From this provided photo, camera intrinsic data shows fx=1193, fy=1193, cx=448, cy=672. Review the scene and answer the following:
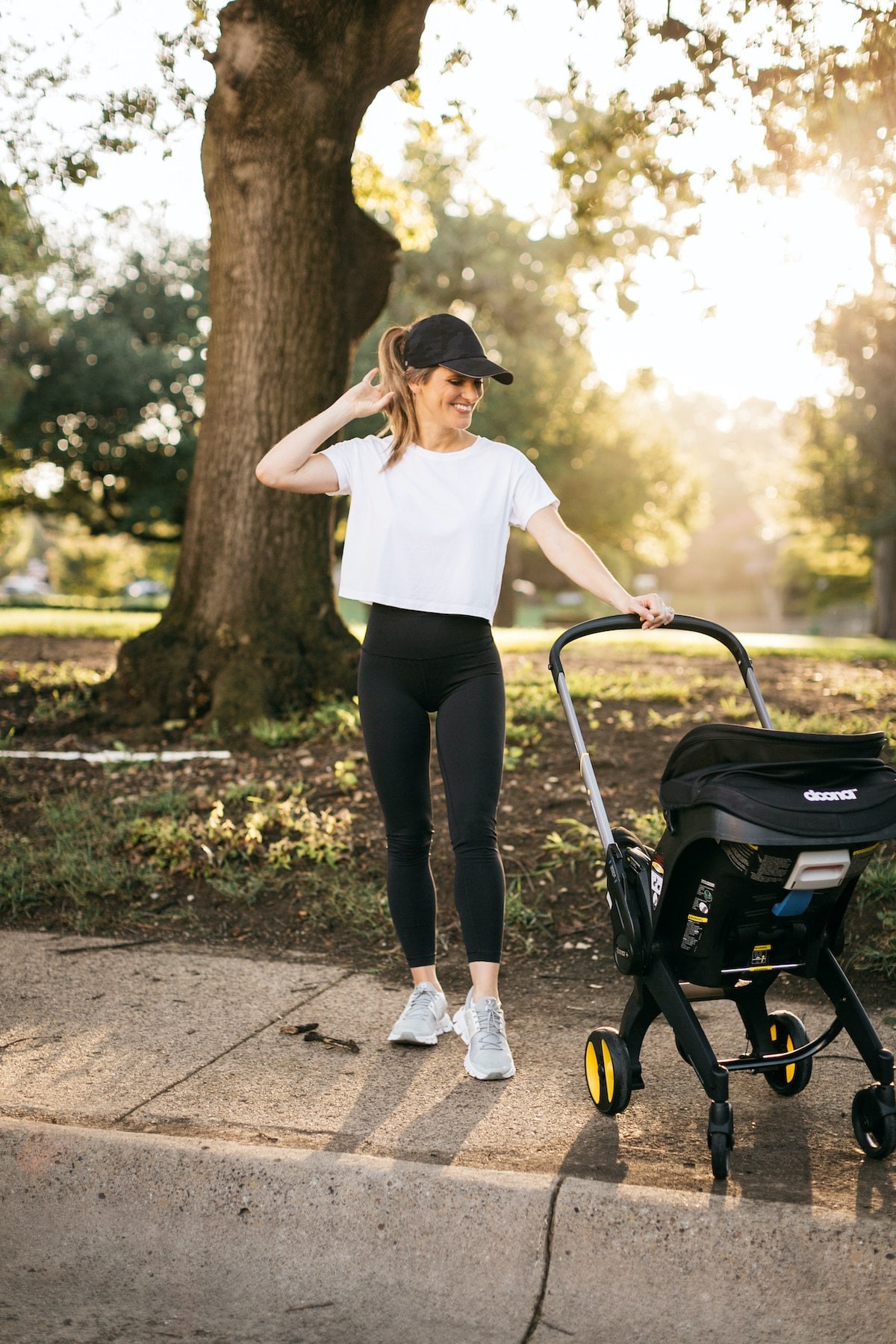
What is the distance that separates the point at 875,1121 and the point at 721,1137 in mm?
431

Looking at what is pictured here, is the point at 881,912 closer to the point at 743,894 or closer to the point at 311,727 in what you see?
the point at 743,894

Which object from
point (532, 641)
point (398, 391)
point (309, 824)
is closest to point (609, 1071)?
point (398, 391)

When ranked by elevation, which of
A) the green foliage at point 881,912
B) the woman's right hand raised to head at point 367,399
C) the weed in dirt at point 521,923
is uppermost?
the woman's right hand raised to head at point 367,399

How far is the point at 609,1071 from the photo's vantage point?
312 cm

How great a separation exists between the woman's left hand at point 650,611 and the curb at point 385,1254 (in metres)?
1.49

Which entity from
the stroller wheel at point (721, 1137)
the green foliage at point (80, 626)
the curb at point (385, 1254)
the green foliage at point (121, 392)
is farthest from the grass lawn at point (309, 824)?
the green foliage at point (121, 392)

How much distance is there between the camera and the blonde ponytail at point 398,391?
3.59 m

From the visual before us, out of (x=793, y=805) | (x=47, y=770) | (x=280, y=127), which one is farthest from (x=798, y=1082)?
(x=280, y=127)

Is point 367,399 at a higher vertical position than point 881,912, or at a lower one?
higher

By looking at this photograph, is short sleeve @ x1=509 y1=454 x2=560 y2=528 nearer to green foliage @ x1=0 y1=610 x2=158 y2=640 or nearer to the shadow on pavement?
the shadow on pavement

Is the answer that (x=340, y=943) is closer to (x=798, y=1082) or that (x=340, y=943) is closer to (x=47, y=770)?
(x=798, y=1082)

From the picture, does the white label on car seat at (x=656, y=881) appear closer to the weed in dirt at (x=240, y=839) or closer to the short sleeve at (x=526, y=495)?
the short sleeve at (x=526, y=495)

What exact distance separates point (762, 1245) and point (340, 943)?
2.49 m

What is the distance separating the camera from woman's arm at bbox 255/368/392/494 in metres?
3.61
